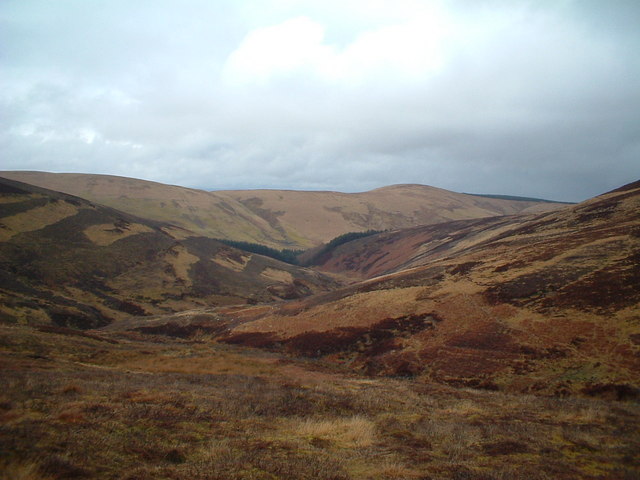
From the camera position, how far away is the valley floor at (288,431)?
8.55m

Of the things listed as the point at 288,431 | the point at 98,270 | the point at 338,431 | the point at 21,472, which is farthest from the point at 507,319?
the point at 98,270

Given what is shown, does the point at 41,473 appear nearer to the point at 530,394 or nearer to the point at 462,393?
the point at 462,393

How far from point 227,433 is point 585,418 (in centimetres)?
1533

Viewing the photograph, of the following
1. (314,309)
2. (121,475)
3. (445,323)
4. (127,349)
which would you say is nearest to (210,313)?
(314,309)

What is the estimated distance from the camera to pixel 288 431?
42.2 feet

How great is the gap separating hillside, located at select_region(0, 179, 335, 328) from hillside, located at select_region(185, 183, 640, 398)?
29.9m

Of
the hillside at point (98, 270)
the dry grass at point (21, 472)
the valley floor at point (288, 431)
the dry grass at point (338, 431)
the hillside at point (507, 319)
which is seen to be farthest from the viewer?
the hillside at point (98, 270)

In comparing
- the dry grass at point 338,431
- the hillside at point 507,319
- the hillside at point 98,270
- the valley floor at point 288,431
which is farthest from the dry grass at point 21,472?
the hillside at point 98,270

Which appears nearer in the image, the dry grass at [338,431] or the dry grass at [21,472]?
the dry grass at [21,472]

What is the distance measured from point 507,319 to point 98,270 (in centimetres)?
7945

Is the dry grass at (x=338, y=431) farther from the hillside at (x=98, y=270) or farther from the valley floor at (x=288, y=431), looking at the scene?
the hillside at (x=98, y=270)

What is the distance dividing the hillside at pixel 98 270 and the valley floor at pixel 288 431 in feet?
140

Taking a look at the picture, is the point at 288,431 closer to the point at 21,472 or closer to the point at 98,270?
the point at 21,472

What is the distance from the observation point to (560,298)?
32.2 m
